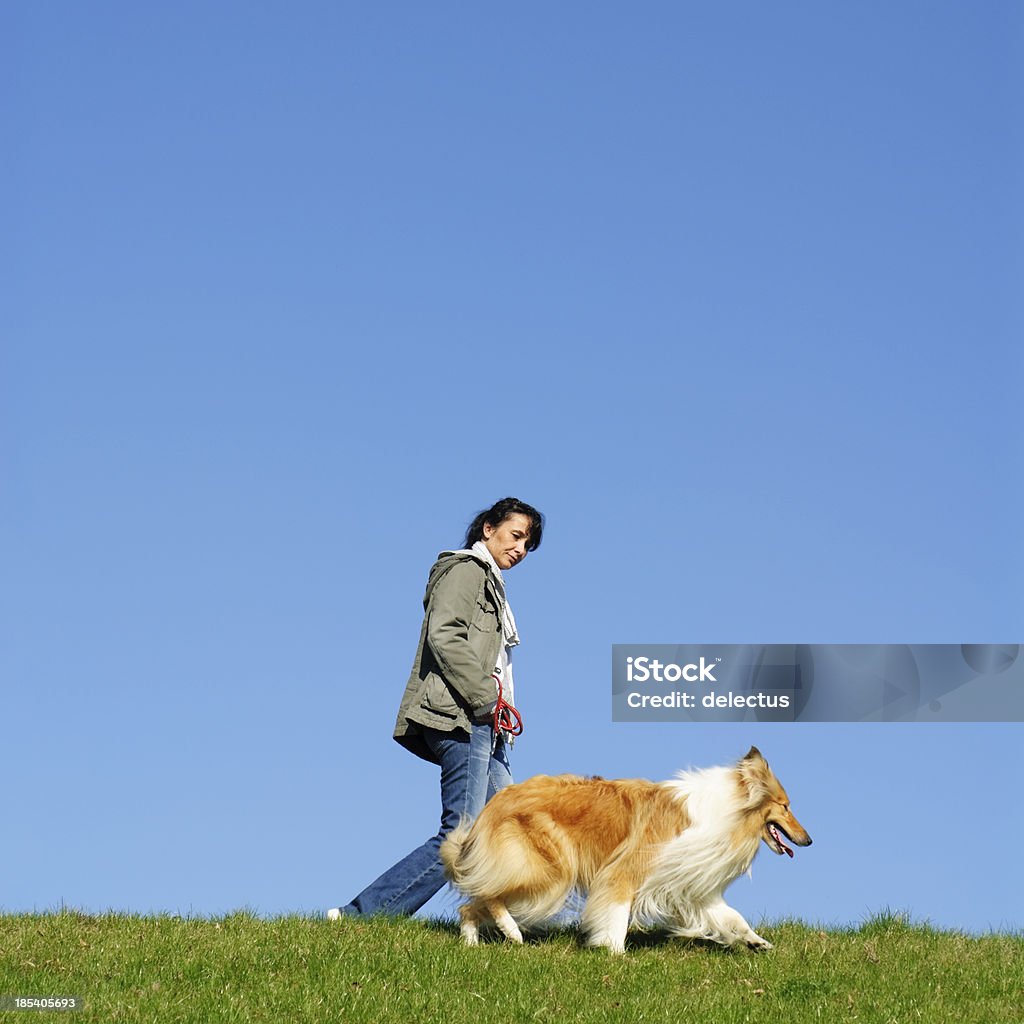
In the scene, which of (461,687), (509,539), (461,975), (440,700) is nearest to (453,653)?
(461,687)

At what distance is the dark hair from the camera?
10.2 m

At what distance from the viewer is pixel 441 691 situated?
974 centimetres

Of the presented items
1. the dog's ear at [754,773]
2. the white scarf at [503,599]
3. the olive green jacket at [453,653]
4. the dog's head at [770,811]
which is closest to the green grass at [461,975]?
the dog's head at [770,811]

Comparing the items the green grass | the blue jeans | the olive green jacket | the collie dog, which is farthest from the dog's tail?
the olive green jacket

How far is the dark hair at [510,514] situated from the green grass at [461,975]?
2835 millimetres

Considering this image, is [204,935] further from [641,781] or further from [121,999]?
[641,781]

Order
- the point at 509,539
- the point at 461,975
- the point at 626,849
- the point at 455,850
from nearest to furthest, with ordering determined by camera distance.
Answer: the point at 461,975 < the point at 626,849 < the point at 455,850 < the point at 509,539

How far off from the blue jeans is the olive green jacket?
0.48 feet

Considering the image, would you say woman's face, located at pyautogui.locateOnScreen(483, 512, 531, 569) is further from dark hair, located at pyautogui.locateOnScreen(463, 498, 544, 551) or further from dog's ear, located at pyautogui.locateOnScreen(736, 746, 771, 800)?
dog's ear, located at pyautogui.locateOnScreen(736, 746, 771, 800)

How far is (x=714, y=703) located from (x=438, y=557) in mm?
4638

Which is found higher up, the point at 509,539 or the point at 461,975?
the point at 509,539

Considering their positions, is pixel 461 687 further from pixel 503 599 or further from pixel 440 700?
pixel 503 599

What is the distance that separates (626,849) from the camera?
920cm

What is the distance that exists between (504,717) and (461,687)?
0.55 meters
